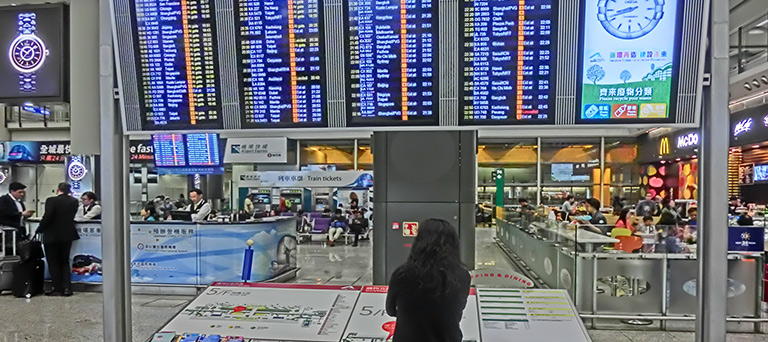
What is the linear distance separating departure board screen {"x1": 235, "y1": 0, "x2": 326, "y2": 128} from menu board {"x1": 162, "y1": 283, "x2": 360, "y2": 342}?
100 cm

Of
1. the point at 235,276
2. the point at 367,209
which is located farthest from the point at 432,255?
the point at 367,209

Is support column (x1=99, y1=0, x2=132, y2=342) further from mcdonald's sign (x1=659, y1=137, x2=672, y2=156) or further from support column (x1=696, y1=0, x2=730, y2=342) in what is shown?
mcdonald's sign (x1=659, y1=137, x2=672, y2=156)

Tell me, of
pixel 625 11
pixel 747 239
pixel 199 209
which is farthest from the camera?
pixel 199 209

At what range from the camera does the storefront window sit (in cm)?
2103

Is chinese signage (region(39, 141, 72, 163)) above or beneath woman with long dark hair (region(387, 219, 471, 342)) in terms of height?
above

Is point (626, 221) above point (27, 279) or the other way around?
above

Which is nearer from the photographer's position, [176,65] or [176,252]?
[176,65]

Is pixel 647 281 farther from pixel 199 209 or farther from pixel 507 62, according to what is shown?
pixel 199 209

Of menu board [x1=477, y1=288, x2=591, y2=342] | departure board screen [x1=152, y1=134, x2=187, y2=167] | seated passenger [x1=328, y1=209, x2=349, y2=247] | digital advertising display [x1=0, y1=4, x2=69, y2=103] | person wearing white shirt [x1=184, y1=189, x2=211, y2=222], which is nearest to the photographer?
menu board [x1=477, y1=288, x2=591, y2=342]

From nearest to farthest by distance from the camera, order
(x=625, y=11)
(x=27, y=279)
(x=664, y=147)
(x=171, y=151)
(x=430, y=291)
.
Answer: (x=430, y=291) → (x=625, y=11) → (x=27, y=279) → (x=171, y=151) → (x=664, y=147)

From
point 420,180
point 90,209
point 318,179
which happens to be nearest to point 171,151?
point 90,209

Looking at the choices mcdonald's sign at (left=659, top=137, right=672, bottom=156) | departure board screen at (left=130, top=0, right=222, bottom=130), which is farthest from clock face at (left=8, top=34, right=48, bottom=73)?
mcdonald's sign at (left=659, top=137, right=672, bottom=156)

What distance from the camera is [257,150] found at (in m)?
14.3

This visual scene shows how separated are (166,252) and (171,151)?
384 centimetres
